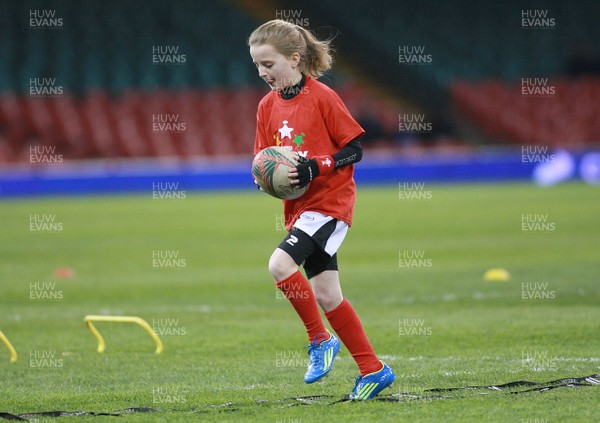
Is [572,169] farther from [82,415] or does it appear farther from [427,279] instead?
[82,415]

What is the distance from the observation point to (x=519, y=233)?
18719 millimetres

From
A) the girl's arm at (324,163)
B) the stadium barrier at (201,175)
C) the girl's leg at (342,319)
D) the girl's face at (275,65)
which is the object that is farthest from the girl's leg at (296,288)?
the stadium barrier at (201,175)

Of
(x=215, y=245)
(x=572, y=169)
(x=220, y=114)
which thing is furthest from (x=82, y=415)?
(x=220, y=114)

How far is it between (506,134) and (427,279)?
2588 cm

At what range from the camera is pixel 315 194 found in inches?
264

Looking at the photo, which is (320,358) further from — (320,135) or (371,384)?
(320,135)

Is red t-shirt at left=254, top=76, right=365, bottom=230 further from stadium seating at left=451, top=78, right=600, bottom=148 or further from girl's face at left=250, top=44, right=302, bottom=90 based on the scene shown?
stadium seating at left=451, top=78, right=600, bottom=148

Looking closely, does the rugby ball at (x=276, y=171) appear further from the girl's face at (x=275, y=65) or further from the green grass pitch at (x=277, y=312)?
the green grass pitch at (x=277, y=312)

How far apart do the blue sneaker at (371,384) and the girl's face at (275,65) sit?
201 cm

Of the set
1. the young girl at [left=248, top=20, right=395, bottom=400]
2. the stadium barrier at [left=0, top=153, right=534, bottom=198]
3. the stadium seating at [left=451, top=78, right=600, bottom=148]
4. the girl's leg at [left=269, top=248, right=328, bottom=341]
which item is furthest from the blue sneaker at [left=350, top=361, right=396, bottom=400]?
the stadium seating at [left=451, top=78, right=600, bottom=148]

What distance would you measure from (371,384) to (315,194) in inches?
50.9

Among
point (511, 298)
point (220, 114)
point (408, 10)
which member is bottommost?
point (511, 298)

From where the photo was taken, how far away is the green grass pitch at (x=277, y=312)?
21.5 feet

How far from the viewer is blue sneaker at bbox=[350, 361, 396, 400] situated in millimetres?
6488
